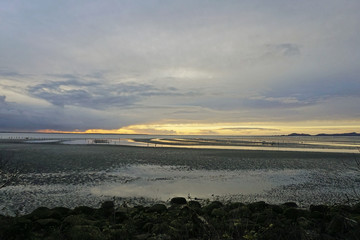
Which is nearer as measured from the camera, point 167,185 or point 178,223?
point 178,223

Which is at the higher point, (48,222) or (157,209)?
(48,222)

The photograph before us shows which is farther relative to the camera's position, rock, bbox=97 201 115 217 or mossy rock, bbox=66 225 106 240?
rock, bbox=97 201 115 217

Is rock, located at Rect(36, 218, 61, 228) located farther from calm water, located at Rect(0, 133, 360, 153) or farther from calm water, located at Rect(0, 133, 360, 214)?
calm water, located at Rect(0, 133, 360, 153)

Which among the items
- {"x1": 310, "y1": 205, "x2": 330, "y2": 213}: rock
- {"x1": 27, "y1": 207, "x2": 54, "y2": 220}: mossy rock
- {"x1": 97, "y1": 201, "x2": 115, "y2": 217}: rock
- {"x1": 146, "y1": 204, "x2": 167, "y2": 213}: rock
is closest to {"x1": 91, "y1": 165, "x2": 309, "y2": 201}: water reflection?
{"x1": 146, "y1": 204, "x2": 167, "y2": 213}: rock

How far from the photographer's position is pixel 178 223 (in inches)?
380

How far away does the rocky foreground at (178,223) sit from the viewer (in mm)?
6938

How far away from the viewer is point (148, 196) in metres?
16.4

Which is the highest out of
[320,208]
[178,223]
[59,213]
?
[178,223]

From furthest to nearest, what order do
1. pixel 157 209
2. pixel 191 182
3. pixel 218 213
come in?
pixel 191 182
pixel 157 209
pixel 218 213

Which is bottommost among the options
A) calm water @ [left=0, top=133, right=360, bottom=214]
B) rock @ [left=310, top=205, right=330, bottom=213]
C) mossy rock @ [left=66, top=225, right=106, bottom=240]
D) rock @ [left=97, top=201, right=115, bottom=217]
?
calm water @ [left=0, top=133, right=360, bottom=214]

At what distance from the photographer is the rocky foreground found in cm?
694

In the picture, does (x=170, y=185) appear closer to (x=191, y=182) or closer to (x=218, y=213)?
(x=191, y=182)

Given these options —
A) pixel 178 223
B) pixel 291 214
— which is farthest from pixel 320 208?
pixel 178 223

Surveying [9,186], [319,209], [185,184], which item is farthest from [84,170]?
[319,209]
